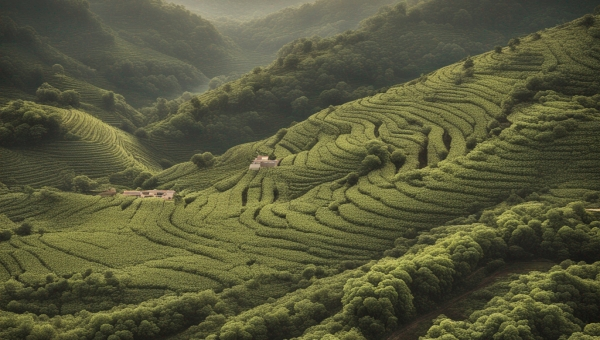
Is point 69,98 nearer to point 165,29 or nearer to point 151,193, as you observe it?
point 151,193

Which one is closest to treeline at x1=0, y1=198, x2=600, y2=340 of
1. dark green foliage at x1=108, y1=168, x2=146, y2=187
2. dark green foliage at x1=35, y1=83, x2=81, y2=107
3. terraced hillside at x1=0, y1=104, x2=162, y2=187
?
dark green foliage at x1=108, y1=168, x2=146, y2=187

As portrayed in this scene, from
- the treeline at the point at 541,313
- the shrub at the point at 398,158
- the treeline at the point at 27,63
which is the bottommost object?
the treeline at the point at 541,313

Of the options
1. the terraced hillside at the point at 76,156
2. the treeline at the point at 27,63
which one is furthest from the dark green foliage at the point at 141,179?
the treeline at the point at 27,63

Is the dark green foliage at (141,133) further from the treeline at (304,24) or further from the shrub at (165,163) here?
the treeline at (304,24)

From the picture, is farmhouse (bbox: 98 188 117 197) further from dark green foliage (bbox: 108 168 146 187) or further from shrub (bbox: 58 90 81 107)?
shrub (bbox: 58 90 81 107)

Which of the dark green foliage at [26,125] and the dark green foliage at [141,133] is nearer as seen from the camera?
the dark green foliage at [26,125]

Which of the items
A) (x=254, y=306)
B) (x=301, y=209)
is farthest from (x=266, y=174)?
(x=254, y=306)

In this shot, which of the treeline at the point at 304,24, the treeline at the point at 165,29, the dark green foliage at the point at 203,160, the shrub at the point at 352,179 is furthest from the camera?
the treeline at the point at 304,24
